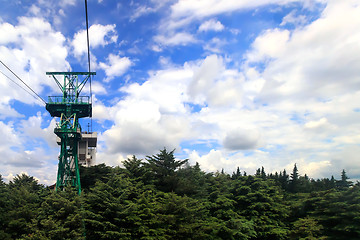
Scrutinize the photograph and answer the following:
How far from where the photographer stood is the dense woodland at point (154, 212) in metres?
21.5

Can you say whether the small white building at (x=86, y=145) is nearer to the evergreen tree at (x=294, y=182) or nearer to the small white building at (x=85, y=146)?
the small white building at (x=85, y=146)

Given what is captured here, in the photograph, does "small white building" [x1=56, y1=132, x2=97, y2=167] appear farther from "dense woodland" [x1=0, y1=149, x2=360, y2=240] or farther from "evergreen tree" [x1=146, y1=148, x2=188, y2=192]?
"evergreen tree" [x1=146, y1=148, x2=188, y2=192]

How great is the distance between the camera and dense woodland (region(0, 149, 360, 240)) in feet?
70.4

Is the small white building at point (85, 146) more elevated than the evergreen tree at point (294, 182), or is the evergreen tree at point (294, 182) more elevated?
the small white building at point (85, 146)

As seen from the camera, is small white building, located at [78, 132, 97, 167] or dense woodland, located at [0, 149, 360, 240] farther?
small white building, located at [78, 132, 97, 167]

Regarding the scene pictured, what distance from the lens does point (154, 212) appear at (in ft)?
Result: 80.4

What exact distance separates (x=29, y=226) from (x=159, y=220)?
1132 centimetres

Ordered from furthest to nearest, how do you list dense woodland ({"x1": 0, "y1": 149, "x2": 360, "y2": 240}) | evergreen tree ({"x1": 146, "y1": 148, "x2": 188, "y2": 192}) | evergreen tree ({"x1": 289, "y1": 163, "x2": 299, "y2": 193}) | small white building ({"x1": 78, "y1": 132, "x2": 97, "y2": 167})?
evergreen tree ({"x1": 289, "y1": 163, "x2": 299, "y2": 193}), small white building ({"x1": 78, "y1": 132, "x2": 97, "y2": 167}), evergreen tree ({"x1": 146, "y1": 148, "x2": 188, "y2": 192}), dense woodland ({"x1": 0, "y1": 149, "x2": 360, "y2": 240})

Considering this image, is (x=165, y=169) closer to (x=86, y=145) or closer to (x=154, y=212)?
(x=154, y=212)

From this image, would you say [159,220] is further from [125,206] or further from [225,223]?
[225,223]

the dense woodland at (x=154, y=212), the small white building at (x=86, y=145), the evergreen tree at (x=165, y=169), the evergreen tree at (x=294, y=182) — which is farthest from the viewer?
the evergreen tree at (x=294, y=182)

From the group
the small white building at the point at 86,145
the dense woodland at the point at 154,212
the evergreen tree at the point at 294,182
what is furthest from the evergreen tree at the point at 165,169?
the evergreen tree at the point at 294,182

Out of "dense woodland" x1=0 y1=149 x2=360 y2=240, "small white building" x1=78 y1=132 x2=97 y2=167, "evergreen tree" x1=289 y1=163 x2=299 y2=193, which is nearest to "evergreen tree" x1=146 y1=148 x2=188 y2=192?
"dense woodland" x1=0 y1=149 x2=360 y2=240

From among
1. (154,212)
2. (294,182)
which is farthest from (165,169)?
(294,182)
